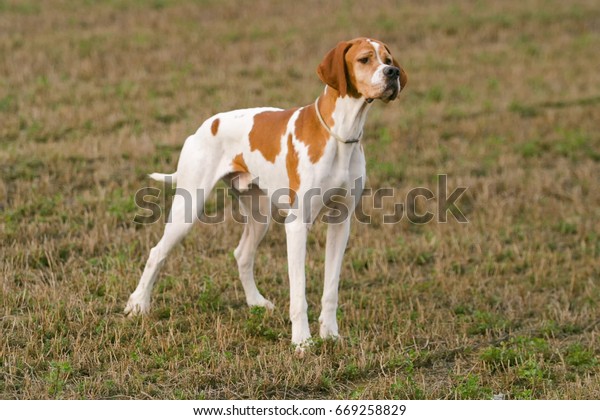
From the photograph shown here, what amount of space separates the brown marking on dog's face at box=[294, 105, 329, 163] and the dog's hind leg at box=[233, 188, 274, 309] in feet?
3.32

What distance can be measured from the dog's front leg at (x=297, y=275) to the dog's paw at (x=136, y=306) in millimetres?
1299

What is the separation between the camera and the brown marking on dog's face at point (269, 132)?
6887 mm

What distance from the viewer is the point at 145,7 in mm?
20672

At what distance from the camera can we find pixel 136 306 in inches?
291

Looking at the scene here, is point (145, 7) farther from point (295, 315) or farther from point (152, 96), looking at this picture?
point (295, 315)

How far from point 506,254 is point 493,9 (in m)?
13.6

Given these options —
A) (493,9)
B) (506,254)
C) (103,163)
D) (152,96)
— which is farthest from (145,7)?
(506,254)

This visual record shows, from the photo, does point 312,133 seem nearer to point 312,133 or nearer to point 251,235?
point 312,133

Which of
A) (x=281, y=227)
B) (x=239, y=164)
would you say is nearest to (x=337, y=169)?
(x=239, y=164)

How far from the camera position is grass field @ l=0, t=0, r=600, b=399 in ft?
21.1

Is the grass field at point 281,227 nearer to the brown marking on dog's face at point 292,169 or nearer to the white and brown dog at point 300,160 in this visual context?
the white and brown dog at point 300,160

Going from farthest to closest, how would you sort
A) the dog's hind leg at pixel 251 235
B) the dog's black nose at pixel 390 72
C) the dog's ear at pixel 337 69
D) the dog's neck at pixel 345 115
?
the dog's hind leg at pixel 251 235
the dog's neck at pixel 345 115
the dog's ear at pixel 337 69
the dog's black nose at pixel 390 72

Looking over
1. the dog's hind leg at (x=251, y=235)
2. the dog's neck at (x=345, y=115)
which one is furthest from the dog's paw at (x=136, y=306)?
the dog's neck at (x=345, y=115)

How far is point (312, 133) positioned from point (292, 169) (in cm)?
29
